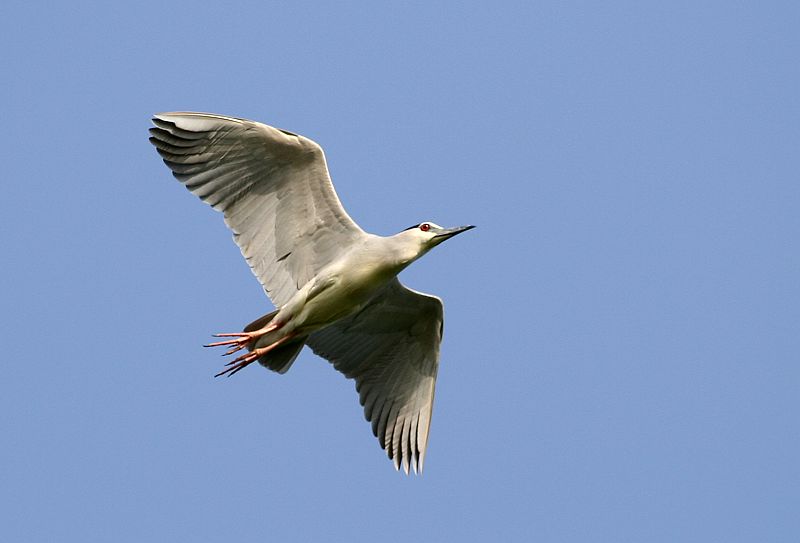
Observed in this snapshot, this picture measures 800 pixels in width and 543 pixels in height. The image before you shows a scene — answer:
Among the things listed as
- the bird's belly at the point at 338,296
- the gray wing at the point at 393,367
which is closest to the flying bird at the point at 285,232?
the bird's belly at the point at 338,296

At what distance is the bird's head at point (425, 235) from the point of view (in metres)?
13.4

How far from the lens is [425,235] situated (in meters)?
13.5

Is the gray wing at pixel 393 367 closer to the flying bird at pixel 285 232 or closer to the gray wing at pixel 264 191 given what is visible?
the flying bird at pixel 285 232

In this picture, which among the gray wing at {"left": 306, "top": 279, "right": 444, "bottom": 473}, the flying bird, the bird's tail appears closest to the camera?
the flying bird

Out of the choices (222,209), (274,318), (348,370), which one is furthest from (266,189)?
(348,370)

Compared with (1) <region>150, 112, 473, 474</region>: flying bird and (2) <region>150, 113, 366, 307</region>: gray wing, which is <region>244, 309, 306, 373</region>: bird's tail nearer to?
(1) <region>150, 112, 473, 474</region>: flying bird

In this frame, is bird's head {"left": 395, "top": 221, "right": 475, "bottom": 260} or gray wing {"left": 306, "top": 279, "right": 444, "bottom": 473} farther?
gray wing {"left": 306, "top": 279, "right": 444, "bottom": 473}

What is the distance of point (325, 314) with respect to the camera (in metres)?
13.5

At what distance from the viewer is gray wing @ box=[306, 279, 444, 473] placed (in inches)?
577

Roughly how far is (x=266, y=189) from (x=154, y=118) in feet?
4.75

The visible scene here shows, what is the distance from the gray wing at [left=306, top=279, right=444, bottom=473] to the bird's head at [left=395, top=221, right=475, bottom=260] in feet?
4.10

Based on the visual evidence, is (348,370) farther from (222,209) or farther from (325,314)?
(222,209)

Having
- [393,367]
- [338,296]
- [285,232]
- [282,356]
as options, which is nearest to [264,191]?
[285,232]

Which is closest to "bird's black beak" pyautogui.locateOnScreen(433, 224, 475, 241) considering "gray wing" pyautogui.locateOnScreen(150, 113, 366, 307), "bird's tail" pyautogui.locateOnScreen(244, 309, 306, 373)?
"gray wing" pyautogui.locateOnScreen(150, 113, 366, 307)
